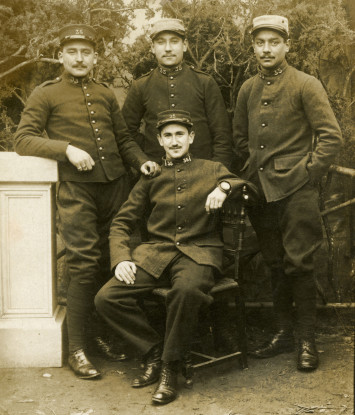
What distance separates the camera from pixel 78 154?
3572mm

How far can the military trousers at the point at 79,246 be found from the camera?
3.64 metres

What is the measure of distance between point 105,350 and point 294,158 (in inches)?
71.5

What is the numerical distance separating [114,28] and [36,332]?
8.07 feet

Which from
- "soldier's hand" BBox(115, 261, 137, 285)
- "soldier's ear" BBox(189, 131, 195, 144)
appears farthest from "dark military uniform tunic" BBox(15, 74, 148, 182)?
"soldier's hand" BBox(115, 261, 137, 285)

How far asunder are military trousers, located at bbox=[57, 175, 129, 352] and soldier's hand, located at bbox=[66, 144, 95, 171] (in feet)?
0.54

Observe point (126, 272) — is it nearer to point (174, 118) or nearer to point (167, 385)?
point (167, 385)

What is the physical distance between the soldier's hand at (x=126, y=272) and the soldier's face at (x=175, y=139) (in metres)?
0.74

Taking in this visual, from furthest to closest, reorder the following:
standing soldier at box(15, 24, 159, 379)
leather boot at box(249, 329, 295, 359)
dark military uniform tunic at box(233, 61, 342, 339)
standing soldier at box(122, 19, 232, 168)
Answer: standing soldier at box(122, 19, 232, 168), leather boot at box(249, 329, 295, 359), standing soldier at box(15, 24, 159, 379), dark military uniform tunic at box(233, 61, 342, 339)

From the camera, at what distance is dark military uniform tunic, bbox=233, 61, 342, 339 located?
349 centimetres

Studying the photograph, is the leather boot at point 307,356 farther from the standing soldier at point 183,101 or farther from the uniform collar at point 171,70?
the uniform collar at point 171,70

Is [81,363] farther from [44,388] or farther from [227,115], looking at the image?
[227,115]

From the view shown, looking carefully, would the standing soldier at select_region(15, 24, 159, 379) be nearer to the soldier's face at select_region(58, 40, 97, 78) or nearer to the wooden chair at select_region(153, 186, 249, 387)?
the soldier's face at select_region(58, 40, 97, 78)

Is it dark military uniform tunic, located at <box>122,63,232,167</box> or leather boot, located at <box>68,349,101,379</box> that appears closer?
leather boot, located at <box>68,349,101,379</box>

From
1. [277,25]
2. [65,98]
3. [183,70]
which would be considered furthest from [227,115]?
[65,98]
